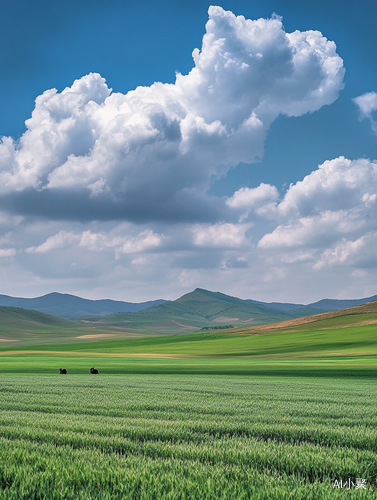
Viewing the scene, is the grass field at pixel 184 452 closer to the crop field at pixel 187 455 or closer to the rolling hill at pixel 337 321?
the crop field at pixel 187 455

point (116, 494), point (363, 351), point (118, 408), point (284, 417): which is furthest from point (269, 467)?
point (363, 351)

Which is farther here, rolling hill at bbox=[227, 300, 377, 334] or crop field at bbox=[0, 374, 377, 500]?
rolling hill at bbox=[227, 300, 377, 334]

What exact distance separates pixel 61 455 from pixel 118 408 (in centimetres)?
559

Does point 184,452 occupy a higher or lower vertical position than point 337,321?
higher

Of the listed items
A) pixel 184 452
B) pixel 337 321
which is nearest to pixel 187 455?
pixel 184 452

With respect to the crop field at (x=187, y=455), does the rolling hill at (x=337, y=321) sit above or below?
below

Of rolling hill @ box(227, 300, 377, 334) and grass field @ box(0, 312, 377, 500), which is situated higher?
grass field @ box(0, 312, 377, 500)

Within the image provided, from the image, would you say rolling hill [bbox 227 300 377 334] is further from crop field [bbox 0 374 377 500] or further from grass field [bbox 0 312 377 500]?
crop field [bbox 0 374 377 500]

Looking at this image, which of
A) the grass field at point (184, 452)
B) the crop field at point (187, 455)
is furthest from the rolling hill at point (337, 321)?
the crop field at point (187, 455)

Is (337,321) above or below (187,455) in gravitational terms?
below

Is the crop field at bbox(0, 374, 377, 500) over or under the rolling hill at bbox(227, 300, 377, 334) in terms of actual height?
over

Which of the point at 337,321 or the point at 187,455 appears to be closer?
the point at 187,455

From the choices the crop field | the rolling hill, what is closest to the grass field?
the crop field

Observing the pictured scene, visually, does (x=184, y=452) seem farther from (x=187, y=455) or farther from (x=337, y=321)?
(x=337, y=321)
